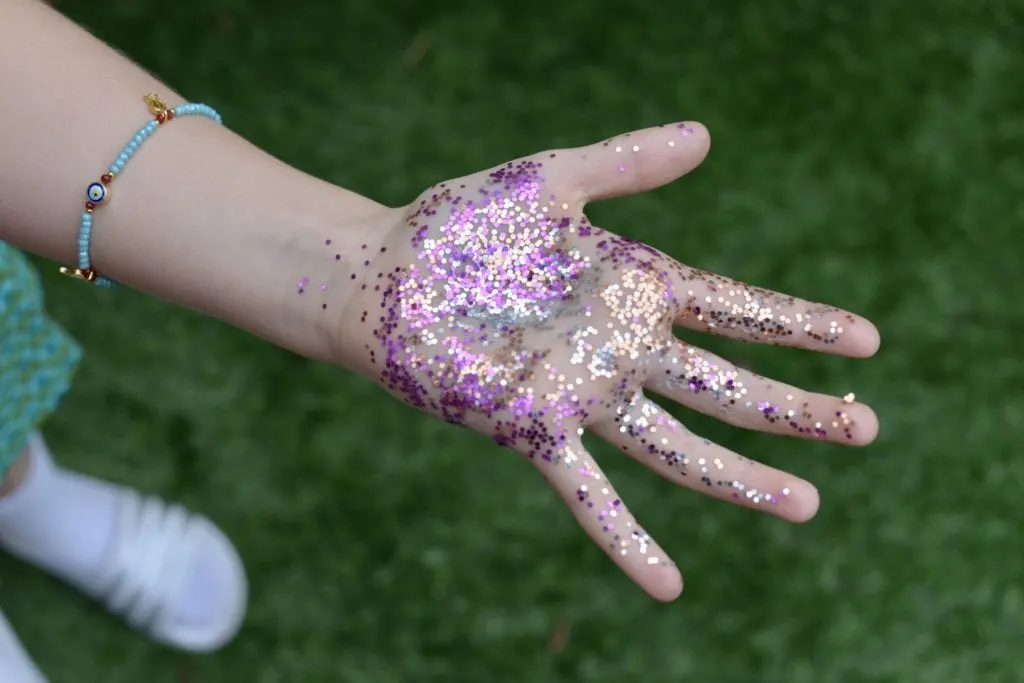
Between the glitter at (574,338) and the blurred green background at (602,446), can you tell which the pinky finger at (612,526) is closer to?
the glitter at (574,338)

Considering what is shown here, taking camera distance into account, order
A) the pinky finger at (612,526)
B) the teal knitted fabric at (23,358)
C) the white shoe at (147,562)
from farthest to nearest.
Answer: the white shoe at (147,562)
the teal knitted fabric at (23,358)
the pinky finger at (612,526)

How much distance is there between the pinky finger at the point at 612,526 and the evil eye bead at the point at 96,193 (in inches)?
20.9

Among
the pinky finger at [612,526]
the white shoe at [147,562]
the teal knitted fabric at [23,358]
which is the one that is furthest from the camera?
the white shoe at [147,562]

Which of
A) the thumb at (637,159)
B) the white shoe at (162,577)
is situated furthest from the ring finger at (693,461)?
the white shoe at (162,577)

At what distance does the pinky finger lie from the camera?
0.86 m

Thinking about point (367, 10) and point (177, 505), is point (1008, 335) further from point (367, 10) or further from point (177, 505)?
point (177, 505)

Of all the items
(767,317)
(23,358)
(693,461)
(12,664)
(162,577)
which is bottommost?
(12,664)

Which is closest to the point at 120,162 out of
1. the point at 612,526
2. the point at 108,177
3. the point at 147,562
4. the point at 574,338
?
the point at 108,177

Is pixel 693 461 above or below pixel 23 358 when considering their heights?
above

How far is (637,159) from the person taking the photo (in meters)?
0.91

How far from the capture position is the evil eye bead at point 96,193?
908 mm

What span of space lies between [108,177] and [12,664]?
53 cm

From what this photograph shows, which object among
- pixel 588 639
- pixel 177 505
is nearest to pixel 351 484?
pixel 177 505

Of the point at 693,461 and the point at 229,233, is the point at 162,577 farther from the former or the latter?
the point at 693,461
